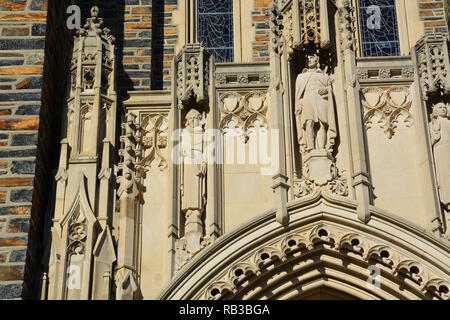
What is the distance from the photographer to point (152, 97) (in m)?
16.3

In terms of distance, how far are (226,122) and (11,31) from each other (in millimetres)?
3233

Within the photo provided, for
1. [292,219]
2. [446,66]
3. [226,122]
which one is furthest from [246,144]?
[446,66]

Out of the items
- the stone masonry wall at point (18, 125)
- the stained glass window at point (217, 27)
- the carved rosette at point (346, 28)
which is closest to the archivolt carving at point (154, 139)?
the stone masonry wall at point (18, 125)

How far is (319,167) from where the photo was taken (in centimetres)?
1541

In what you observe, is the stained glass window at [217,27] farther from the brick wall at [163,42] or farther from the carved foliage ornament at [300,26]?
the carved foliage ornament at [300,26]

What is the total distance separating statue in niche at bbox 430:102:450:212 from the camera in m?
15.3

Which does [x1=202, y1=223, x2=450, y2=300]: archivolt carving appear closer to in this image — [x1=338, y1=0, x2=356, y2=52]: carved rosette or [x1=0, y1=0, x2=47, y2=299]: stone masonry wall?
[x1=0, y1=0, x2=47, y2=299]: stone masonry wall

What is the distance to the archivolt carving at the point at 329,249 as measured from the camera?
574 inches

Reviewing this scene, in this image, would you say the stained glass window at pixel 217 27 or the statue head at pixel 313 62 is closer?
the statue head at pixel 313 62

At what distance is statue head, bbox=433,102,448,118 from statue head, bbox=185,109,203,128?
3.24 meters

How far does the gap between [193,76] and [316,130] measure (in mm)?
1906

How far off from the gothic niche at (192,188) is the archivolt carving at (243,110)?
35 cm

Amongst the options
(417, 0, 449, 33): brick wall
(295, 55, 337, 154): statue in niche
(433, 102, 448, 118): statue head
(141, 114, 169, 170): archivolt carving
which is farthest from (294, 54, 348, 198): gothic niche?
(417, 0, 449, 33): brick wall

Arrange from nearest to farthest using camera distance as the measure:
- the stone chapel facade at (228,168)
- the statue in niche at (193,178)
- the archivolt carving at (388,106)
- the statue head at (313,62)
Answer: the stone chapel facade at (228,168) → the statue in niche at (193,178) → the archivolt carving at (388,106) → the statue head at (313,62)
